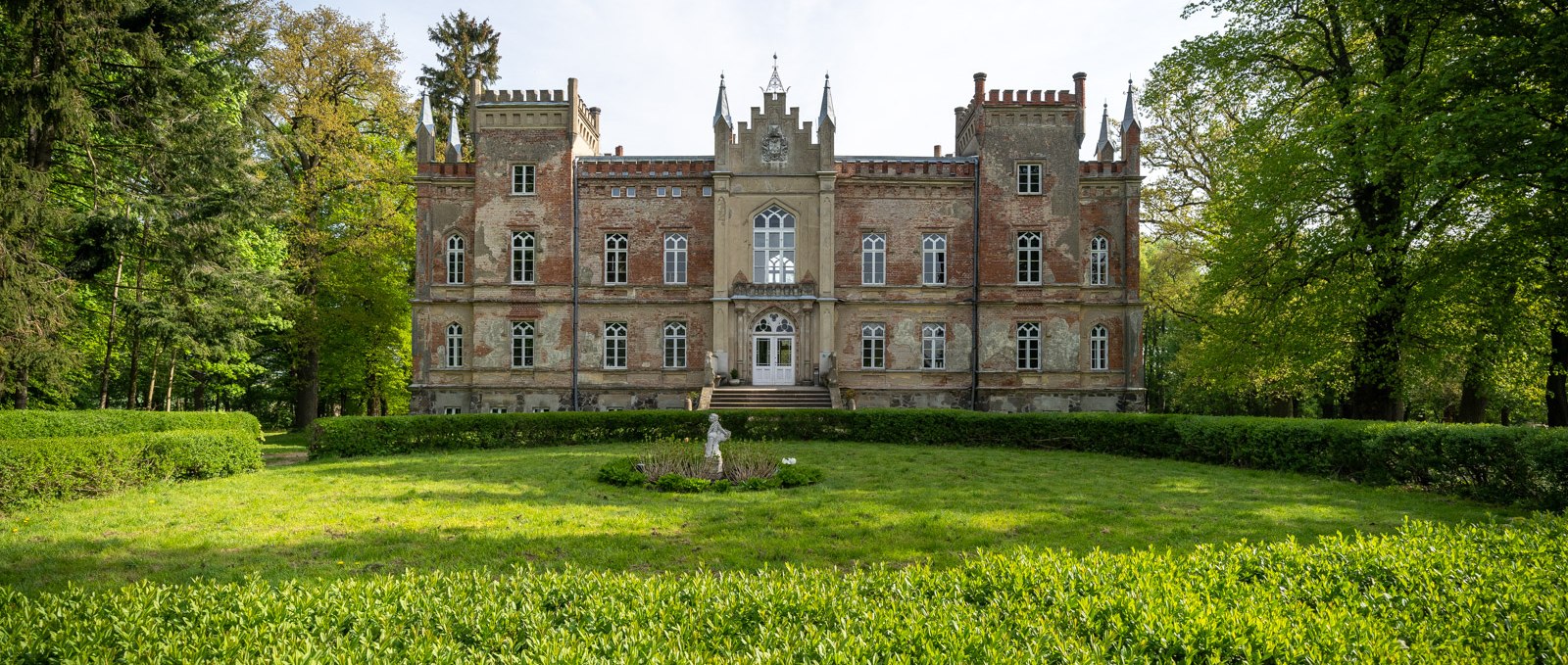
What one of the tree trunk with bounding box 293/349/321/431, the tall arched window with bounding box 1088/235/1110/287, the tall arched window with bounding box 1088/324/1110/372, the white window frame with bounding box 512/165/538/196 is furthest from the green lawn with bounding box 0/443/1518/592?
the tree trunk with bounding box 293/349/321/431

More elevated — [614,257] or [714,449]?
[614,257]

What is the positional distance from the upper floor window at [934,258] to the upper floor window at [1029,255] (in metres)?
2.76

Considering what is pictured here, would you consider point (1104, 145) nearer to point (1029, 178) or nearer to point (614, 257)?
point (1029, 178)

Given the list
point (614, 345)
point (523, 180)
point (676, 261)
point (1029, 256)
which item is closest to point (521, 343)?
point (614, 345)

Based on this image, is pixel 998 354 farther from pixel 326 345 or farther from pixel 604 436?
pixel 326 345

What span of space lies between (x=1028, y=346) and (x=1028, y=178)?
6.18 meters

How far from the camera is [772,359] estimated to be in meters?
29.4

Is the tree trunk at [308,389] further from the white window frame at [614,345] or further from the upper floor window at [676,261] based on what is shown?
the upper floor window at [676,261]

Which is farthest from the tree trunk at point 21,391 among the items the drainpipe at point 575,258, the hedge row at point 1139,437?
the drainpipe at point 575,258

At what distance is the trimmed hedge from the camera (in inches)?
439

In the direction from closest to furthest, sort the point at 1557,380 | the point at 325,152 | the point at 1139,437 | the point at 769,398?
the point at 1557,380 < the point at 1139,437 < the point at 769,398 < the point at 325,152

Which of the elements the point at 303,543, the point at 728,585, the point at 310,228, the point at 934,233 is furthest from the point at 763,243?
the point at 728,585

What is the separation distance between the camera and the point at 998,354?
2938cm

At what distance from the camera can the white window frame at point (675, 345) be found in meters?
29.6
